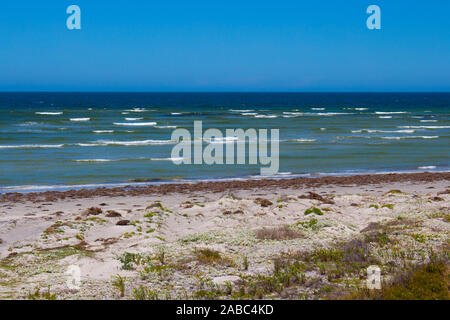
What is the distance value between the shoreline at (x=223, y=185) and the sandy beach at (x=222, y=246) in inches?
73.8

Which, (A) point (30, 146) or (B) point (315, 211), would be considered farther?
(A) point (30, 146)

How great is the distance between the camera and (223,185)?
73.5 feet

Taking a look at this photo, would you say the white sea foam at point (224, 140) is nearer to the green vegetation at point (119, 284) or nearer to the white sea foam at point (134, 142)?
the white sea foam at point (134, 142)

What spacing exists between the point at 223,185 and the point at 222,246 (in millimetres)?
12151

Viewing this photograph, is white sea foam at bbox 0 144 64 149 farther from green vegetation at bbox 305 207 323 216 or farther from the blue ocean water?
green vegetation at bbox 305 207 323 216

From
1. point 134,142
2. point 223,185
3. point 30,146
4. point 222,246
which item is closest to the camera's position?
point 222,246

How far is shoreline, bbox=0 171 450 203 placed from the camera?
785 inches

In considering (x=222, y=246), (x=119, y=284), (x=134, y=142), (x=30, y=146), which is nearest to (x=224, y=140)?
(x=134, y=142)

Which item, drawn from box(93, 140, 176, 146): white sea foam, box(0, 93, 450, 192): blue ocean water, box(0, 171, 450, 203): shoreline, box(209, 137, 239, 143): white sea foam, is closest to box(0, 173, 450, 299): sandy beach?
box(0, 171, 450, 203): shoreline

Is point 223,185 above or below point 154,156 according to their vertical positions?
below

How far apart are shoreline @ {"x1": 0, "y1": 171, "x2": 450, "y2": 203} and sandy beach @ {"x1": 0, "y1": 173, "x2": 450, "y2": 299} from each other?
187 centimetres

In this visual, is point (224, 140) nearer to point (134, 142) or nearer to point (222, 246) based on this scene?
point (134, 142)

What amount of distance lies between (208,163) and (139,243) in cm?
1932
